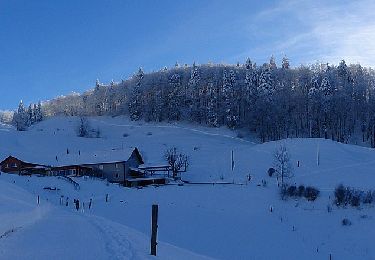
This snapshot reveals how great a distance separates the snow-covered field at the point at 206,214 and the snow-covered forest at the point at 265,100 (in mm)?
27451

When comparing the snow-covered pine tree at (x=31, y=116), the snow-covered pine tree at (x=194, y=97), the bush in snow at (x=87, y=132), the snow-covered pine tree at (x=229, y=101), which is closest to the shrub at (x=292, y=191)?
the snow-covered pine tree at (x=229, y=101)

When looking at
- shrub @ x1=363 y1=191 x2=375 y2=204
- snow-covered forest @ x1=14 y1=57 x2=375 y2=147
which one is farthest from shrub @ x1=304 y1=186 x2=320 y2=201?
snow-covered forest @ x1=14 y1=57 x2=375 y2=147

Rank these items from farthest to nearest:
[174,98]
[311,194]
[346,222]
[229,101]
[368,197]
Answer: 1. [174,98]
2. [229,101]
3. [311,194]
4. [368,197]
5. [346,222]

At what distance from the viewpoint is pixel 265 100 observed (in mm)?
117250

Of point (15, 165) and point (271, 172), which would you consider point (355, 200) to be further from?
point (15, 165)

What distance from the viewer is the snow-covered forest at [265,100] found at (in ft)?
365

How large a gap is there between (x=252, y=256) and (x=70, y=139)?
81.2m

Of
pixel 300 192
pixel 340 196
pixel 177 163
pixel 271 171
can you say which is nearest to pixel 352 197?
pixel 340 196

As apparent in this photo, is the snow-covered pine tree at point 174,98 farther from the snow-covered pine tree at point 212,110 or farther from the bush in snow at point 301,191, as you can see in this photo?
the bush in snow at point 301,191

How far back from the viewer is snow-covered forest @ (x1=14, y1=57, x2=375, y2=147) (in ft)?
365

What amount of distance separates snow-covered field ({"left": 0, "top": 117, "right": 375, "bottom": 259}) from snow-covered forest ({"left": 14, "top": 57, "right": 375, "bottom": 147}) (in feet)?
90.1

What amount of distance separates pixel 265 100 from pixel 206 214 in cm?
8001

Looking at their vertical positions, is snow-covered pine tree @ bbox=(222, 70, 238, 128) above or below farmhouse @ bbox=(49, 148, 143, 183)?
above

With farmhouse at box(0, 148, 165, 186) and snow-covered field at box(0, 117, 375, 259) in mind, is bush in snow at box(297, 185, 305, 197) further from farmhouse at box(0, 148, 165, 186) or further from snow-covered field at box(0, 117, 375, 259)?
farmhouse at box(0, 148, 165, 186)
